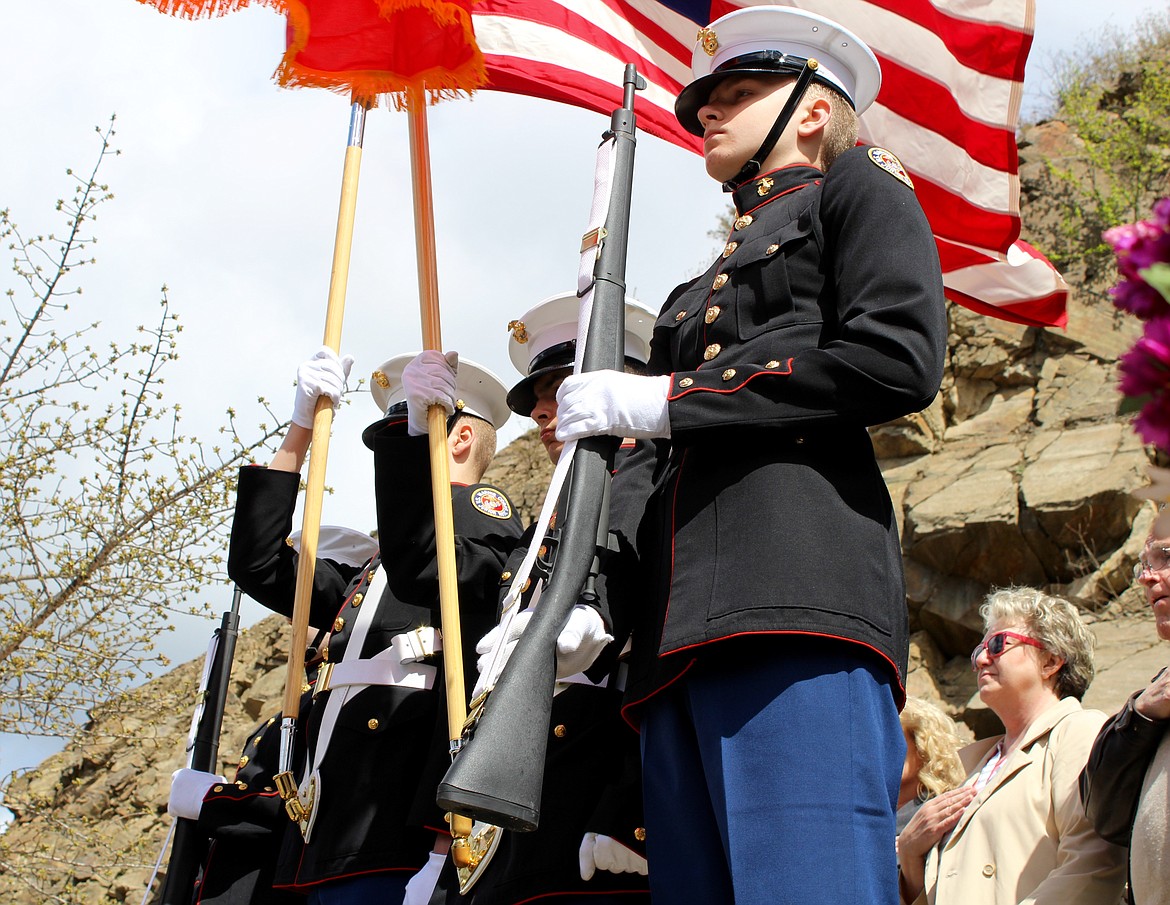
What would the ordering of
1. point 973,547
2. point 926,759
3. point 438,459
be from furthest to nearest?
point 973,547
point 926,759
point 438,459

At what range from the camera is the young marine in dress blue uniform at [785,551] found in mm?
2039

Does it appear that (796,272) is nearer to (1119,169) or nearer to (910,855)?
(910,855)

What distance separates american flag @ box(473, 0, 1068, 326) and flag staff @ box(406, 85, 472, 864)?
1.12 feet

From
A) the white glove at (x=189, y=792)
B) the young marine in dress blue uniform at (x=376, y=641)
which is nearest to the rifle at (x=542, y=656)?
the young marine in dress blue uniform at (x=376, y=641)

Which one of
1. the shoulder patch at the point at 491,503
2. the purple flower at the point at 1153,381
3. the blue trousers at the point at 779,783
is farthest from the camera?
the shoulder patch at the point at 491,503

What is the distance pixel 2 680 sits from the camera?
6.98m

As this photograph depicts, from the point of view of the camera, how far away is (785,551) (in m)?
2.14

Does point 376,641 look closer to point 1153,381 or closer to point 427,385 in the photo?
point 427,385

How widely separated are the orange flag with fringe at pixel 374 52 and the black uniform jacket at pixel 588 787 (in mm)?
1340

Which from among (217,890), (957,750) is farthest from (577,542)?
(217,890)

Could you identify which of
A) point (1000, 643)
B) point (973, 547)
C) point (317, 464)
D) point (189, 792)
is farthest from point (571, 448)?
point (973, 547)

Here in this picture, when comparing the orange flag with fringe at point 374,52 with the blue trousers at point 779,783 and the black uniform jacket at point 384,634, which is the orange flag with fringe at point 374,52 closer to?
the black uniform jacket at point 384,634

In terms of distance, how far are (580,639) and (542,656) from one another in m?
0.09

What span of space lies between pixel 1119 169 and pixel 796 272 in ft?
34.0
